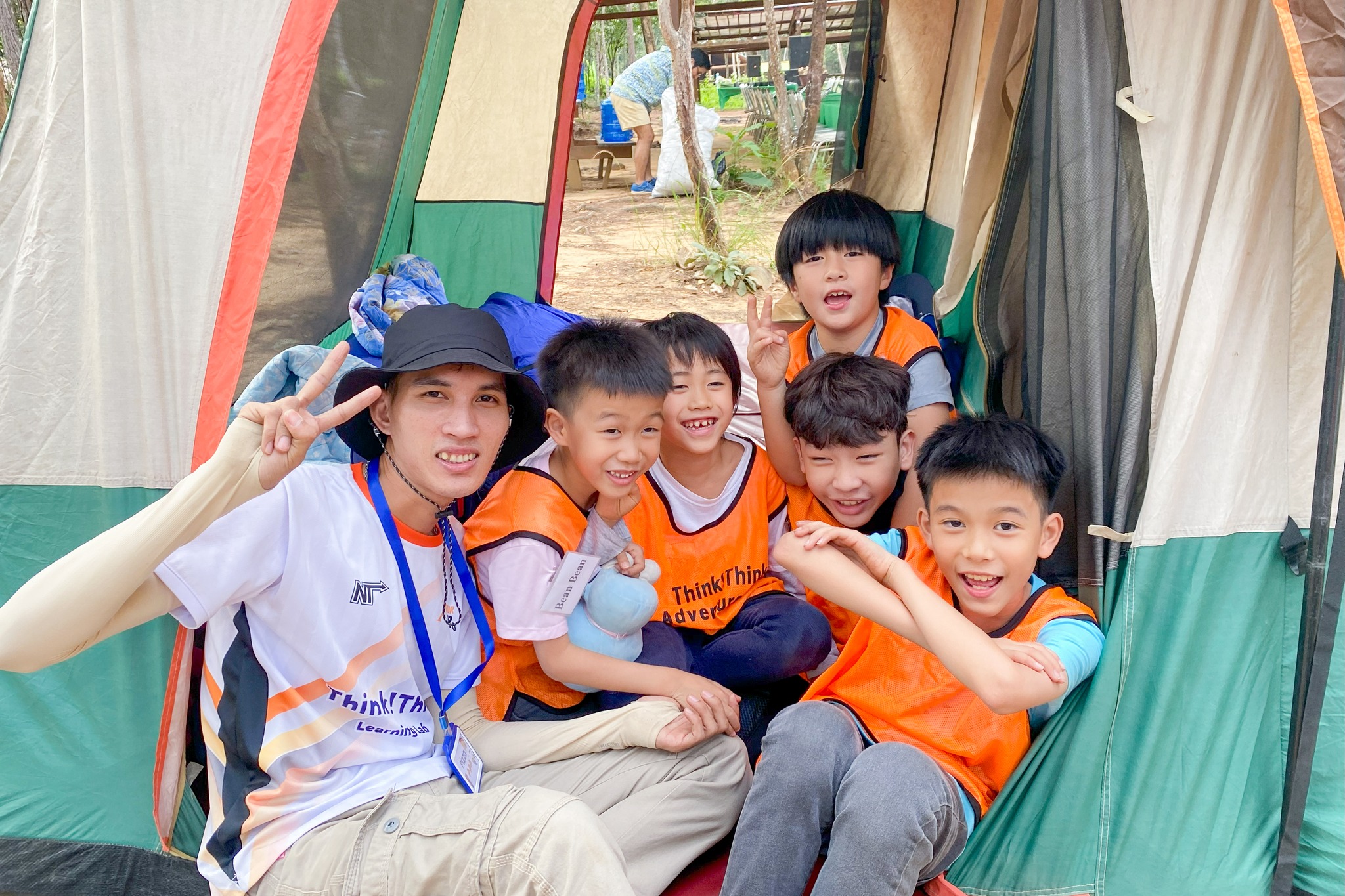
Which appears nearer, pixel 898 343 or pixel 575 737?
pixel 575 737

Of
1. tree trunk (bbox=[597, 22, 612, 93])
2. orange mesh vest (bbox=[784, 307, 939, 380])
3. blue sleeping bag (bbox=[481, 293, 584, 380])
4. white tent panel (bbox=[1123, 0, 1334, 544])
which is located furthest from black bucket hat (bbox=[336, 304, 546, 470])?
tree trunk (bbox=[597, 22, 612, 93])

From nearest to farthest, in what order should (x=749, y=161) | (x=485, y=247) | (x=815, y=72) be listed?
(x=485, y=247) < (x=815, y=72) < (x=749, y=161)

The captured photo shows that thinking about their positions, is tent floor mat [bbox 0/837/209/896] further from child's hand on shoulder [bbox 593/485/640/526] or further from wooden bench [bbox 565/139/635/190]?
wooden bench [bbox 565/139/635/190]

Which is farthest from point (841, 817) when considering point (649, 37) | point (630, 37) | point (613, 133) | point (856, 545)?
point (630, 37)

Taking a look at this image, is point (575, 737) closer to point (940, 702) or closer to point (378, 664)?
point (378, 664)

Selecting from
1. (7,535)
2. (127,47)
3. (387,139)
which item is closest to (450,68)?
(387,139)

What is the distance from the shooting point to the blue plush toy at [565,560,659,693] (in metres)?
1.96

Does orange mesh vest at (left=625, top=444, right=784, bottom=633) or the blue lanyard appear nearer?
the blue lanyard

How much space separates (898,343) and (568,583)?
1.26 m

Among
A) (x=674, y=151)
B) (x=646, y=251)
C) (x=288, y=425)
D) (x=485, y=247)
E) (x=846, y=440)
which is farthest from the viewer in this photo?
(x=674, y=151)

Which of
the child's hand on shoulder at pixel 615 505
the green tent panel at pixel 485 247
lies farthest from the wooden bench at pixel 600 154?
the child's hand on shoulder at pixel 615 505

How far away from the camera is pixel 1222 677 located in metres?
1.78

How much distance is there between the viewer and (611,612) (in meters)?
1.96

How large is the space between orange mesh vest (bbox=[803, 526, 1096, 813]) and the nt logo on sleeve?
916 mm
